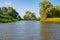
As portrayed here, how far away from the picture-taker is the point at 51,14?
82.8 m

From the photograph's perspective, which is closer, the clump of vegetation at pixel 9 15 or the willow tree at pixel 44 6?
the clump of vegetation at pixel 9 15

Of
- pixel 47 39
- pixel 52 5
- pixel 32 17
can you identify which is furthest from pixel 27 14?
pixel 47 39

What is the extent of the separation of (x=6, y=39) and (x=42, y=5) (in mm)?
67953

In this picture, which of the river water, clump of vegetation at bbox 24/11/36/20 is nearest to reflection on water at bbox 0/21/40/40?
the river water

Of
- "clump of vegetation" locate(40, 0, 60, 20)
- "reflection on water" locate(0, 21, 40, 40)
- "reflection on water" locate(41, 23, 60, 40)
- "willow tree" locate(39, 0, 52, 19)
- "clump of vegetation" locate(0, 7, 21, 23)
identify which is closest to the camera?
"reflection on water" locate(0, 21, 40, 40)

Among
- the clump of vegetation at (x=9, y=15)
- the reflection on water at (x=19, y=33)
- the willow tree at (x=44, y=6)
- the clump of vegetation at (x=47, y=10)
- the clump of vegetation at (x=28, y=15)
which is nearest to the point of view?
the reflection on water at (x=19, y=33)

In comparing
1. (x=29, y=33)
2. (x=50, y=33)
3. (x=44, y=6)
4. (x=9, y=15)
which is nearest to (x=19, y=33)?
(x=29, y=33)

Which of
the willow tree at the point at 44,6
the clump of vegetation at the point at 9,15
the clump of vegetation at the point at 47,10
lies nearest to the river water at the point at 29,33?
the clump of vegetation at the point at 9,15

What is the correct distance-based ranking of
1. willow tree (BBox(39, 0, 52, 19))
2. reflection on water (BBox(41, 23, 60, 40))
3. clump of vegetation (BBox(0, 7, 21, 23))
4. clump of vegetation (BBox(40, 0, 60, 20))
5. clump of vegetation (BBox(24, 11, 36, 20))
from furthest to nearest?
clump of vegetation (BBox(24, 11, 36, 20)) → willow tree (BBox(39, 0, 52, 19)) → clump of vegetation (BBox(40, 0, 60, 20)) → clump of vegetation (BBox(0, 7, 21, 23)) → reflection on water (BBox(41, 23, 60, 40))

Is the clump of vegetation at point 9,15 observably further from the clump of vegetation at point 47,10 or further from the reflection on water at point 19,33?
the reflection on water at point 19,33

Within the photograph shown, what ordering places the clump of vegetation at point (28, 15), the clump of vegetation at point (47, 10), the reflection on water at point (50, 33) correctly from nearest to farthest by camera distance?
the reflection on water at point (50, 33) < the clump of vegetation at point (47, 10) < the clump of vegetation at point (28, 15)

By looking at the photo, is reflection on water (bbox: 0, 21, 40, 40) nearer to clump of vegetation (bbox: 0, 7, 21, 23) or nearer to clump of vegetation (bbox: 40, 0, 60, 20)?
clump of vegetation (bbox: 0, 7, 21, 23)

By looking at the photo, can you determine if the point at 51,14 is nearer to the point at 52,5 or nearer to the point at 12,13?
the point at 52,5

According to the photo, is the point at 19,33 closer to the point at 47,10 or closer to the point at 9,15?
the point at 47,10
